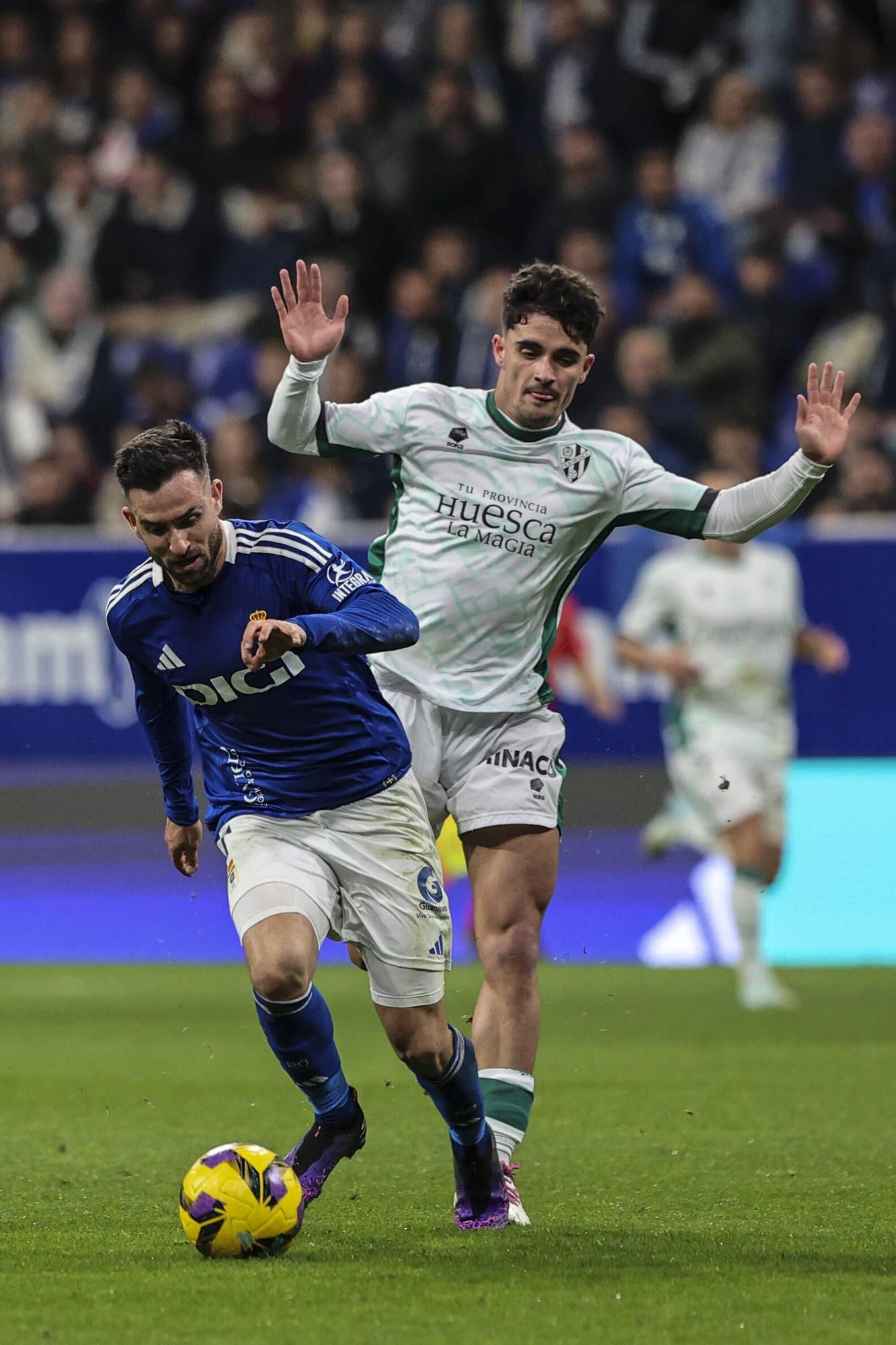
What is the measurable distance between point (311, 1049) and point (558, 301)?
211 centimetres

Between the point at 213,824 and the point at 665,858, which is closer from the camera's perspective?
the point at 213,824

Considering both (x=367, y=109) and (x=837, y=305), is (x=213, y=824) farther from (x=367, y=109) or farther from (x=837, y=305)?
(x=367, y=109)

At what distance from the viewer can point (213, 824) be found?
5.70m

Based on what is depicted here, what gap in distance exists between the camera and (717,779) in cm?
1112

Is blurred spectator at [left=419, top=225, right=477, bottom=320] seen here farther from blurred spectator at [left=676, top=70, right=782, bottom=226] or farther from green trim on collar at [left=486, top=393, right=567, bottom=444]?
green trim on collar at [left=486, top=393, right=567, bottom=444]

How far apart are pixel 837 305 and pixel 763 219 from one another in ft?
2.52

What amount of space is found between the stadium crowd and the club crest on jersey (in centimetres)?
712

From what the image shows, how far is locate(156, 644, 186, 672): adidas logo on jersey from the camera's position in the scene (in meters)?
5.40

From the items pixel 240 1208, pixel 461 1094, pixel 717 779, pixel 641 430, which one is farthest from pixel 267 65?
pixel 240 1208

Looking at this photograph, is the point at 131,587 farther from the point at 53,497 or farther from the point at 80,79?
the point at 80,79

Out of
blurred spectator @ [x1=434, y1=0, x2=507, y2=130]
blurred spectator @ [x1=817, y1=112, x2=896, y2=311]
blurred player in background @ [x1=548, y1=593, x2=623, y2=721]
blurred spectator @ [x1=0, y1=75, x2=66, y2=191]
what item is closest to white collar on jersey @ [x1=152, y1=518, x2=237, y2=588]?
blurred player in background @ [x1=548, y1=593, x2=623, y2=721]

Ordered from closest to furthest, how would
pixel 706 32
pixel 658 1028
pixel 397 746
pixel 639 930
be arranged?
pixel 397 746
pixel 658 1028
pixel 639 930
pixel 706 32

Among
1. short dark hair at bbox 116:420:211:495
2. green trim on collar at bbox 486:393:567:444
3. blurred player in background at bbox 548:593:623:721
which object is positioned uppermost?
short dark hair at bbox 116:420:211:495

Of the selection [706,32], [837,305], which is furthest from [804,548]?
[706,32]
